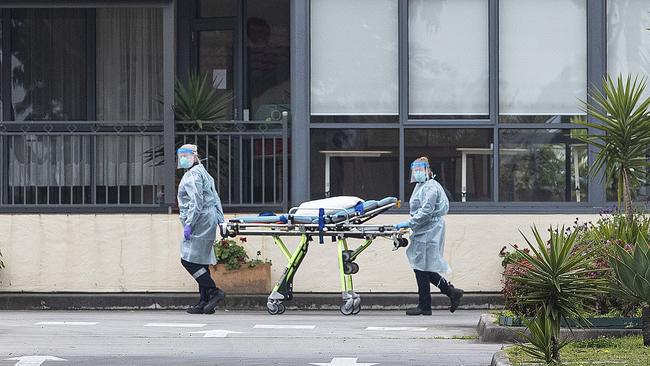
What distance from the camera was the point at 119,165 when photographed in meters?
18.2

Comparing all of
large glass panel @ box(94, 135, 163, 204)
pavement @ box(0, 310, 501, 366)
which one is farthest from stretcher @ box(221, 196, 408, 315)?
large glass panel @ box(94, 135, 163, 204)

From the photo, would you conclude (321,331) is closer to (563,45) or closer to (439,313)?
(439,313)

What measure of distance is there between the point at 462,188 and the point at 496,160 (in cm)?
56

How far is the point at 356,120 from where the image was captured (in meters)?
17.5

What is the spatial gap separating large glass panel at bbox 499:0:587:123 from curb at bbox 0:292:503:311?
2.38m

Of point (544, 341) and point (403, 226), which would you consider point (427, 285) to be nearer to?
point (403, 226)

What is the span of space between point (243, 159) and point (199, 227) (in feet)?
6.75

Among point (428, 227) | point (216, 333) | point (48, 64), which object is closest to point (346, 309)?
point (428, 227)

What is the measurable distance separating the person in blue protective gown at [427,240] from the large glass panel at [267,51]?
3777 mm

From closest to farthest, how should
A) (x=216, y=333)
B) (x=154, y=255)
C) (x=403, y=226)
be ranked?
(x=216, y=333)
(x=403, y=226)
(x=154, y=255)

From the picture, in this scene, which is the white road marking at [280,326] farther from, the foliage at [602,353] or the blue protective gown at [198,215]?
the foliage at [602,353]

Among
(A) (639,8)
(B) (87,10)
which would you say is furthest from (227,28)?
(A) (639,8)

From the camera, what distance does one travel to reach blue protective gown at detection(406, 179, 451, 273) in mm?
16172

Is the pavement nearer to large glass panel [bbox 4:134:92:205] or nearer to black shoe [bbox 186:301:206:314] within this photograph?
black shoe [bbox 186:301:206:314]
